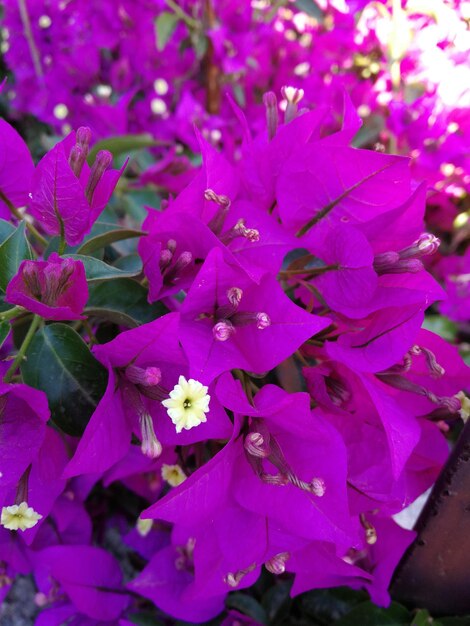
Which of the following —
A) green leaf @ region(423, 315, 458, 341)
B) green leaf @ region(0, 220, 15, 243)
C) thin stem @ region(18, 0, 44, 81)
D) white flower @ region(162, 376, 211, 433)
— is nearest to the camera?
white flower @ region(162, 376, 211, 433)

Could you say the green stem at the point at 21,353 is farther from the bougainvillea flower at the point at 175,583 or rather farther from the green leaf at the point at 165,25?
the green leaf at the point at 165,25

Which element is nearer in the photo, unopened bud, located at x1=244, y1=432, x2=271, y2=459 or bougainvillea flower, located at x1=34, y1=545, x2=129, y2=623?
unopened bud, located at x1=244, y1=432, x2=271, y2=459

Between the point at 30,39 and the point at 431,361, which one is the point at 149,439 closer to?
the point at 431,361

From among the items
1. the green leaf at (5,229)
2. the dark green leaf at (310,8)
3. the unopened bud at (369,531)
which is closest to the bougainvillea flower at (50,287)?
the green leaf at (5,229)

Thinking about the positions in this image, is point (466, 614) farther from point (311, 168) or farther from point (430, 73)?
point (430, 73)

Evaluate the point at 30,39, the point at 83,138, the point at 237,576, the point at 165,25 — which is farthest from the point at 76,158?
the point at 30,39

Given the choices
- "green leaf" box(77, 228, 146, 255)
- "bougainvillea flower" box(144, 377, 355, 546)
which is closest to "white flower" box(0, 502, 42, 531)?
"bougainvillea flower" box(144, 377, 355, 546)

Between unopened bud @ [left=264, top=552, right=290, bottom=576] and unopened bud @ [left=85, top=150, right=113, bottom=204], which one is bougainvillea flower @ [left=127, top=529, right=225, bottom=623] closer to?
unopened bud @ [left=264, top=552, right=290, bottom=576]
